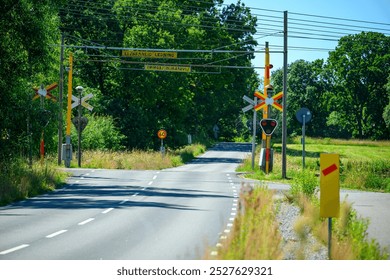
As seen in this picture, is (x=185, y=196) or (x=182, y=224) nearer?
(x=182, y=224)

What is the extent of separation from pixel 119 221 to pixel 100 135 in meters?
37.5

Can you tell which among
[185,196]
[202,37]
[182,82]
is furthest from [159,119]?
[185,196]

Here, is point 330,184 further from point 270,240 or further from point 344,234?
point 344,234

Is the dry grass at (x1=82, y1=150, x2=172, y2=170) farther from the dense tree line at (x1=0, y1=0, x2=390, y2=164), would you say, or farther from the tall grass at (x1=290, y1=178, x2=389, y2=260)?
the tall grass at (x1=290, y1=178, x2=389, y2=260)

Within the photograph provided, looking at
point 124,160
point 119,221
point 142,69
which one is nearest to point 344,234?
point 119,221

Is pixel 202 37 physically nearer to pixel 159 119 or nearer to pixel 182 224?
pixel 159 119

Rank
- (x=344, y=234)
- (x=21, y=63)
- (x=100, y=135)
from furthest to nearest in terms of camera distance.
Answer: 1. (x=100, y=135)
2. (x=21, y=63)
3. (x=344, y=234)

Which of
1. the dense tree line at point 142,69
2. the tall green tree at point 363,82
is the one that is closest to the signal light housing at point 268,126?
the dense tree line at point 142,69

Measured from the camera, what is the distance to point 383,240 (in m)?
13.0

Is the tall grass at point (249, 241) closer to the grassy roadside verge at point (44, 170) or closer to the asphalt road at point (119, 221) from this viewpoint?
the asphalt road at point (119, 221)

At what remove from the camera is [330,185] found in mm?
10211

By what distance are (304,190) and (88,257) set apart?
11008 millimetres

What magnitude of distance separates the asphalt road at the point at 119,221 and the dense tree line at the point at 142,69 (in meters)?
3.94

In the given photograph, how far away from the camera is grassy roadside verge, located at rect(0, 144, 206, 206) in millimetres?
23922
